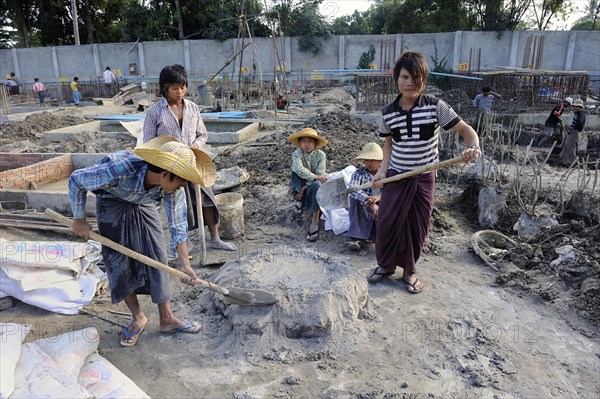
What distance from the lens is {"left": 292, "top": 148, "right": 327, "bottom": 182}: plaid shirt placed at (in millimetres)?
4488

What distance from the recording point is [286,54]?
74.2ft

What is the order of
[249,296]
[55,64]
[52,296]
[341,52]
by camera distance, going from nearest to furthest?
1. [249,296]
2. [52,296]
3. [341,52]
4. [55,64]

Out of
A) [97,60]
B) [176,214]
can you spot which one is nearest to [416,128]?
[176,214]

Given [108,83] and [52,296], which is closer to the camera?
[52,296]

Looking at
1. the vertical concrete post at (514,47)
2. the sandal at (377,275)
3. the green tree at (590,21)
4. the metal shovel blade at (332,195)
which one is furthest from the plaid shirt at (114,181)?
the green tree at (590,21)

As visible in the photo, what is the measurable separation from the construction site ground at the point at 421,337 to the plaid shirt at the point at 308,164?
0.64 meters

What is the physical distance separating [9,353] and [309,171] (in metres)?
2.96

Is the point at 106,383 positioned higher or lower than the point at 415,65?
lower

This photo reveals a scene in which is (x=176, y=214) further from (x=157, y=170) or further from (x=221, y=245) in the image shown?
(x=221, y=245)

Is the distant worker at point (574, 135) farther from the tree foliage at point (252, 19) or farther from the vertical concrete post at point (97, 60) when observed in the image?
the vertical concrete post at point (97, 60)

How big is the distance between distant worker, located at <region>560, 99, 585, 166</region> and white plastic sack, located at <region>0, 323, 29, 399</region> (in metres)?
8.79

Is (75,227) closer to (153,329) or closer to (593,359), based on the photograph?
(153,329)

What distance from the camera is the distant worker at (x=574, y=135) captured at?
8.03 metres

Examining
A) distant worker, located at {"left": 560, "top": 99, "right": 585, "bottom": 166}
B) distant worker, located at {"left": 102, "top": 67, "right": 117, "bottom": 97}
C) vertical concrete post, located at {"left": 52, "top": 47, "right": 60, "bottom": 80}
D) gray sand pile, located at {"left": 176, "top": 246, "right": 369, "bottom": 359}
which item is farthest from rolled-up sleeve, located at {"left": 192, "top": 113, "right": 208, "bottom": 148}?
vertical concrete post, located at {"left": 52, "top": 47, "right": 60, "bottom": 80}
